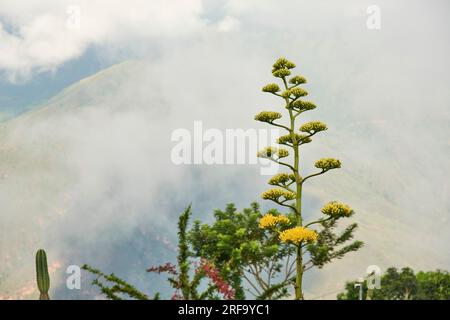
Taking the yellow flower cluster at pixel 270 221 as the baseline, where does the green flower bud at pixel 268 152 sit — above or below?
above

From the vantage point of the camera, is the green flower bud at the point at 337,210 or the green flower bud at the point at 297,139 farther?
the green flower bud at the point at 297,139

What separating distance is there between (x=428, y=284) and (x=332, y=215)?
2117 inches

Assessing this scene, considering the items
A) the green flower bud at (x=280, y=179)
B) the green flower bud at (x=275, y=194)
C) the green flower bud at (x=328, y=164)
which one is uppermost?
the green flower bud at (x=328, y=164)

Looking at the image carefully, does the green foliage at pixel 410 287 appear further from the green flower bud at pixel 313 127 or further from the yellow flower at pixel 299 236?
the yellow flower at pixel 299 236

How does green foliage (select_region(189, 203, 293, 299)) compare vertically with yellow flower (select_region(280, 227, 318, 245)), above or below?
above

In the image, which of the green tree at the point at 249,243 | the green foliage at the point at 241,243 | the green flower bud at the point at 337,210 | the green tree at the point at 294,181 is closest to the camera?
the green tree at the point at 294,181

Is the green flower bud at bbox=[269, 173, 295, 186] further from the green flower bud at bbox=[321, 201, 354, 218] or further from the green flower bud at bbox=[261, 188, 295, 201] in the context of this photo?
the green flower bud at bbox=[321, 201, 354, 218]

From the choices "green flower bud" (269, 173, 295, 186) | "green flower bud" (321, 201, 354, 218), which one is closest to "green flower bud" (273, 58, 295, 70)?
"green flower bud" (269, 173, 295, 186)

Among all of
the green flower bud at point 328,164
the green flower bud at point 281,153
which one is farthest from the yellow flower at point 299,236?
the green flower bud at point 281,153

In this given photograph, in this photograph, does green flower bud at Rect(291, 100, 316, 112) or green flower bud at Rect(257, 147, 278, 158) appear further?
green flower bud at Rect(291, 100, 316, 112)

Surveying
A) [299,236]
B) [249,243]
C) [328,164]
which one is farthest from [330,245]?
[299,236]

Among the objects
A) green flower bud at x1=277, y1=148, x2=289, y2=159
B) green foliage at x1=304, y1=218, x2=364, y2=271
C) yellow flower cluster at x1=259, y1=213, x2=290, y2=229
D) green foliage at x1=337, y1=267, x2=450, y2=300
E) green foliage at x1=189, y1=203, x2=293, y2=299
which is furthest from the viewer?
green foliage at x1=337, y1=267, x2=450, y2=300
